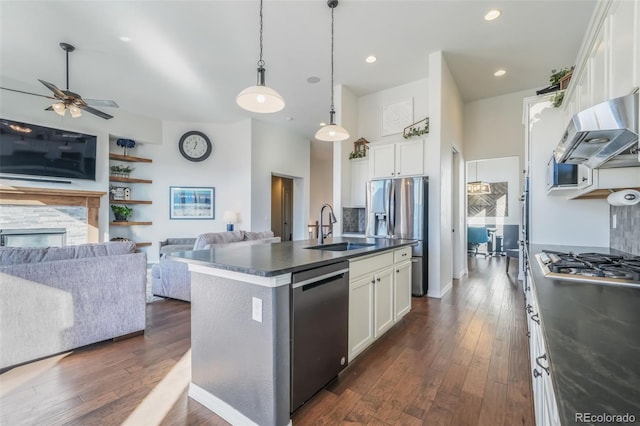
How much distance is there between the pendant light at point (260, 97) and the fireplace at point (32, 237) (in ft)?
16.6

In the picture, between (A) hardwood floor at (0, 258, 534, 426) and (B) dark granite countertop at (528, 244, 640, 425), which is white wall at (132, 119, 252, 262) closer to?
(A) hardwood floor at (0, 258, 534, 426)

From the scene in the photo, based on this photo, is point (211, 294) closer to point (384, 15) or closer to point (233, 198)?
point (384, 15)

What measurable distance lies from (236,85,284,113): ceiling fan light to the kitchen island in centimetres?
131

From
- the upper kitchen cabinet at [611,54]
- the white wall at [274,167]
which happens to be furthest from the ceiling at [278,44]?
the upper kitchen cabinet at [611,54]

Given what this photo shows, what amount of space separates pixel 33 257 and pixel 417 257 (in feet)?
13.8

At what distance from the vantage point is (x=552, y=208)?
9.75 ft

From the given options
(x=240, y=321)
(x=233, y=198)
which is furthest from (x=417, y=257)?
(x=233, y=198)

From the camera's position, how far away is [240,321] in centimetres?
158

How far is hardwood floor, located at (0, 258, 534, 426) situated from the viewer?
1.65m

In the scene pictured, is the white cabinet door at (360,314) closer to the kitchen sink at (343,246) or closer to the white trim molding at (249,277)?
the kitchen sink at (343,246)

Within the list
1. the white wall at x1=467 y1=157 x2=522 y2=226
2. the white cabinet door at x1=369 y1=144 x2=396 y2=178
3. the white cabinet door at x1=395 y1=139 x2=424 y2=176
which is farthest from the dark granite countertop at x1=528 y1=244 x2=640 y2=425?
the white wall at x1=467 y1=157 x2=522 y2=226

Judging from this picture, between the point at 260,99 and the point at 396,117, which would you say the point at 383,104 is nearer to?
the point at 396,117

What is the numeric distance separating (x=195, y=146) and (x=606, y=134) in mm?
7268

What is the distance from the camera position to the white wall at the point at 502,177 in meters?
8.23
